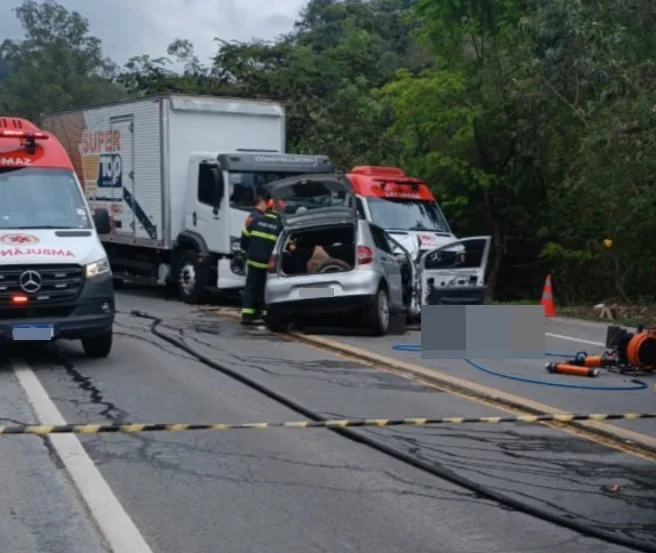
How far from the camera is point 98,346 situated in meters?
13.2

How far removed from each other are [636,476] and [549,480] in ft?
A: 1.98

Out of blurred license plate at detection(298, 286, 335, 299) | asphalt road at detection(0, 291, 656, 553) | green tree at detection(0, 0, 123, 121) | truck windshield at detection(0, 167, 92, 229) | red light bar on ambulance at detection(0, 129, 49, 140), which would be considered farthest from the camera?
green tree at detection(0, 0, 123, 121)

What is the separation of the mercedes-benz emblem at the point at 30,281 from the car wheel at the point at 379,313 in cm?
472

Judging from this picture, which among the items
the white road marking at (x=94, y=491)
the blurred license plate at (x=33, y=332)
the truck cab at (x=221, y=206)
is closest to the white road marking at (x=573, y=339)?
the truck cab at (x=221, y=206)

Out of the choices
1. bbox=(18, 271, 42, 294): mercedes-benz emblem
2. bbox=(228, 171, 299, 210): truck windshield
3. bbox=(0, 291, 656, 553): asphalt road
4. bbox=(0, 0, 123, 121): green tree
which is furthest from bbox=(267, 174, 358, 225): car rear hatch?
bbox=(0, 0, 123, 121): green tree

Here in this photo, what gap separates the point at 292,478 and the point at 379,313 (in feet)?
25.6

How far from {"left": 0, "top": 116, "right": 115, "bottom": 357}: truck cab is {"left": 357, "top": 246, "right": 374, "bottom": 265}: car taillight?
3.30 meters

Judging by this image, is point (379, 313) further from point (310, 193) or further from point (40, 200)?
point (40, 200)

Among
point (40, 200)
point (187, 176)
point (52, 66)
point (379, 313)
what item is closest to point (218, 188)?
point (187, 176)

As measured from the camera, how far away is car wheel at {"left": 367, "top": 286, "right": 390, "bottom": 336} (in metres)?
15.4

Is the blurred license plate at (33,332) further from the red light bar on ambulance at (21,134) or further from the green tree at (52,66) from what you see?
the green tree at (52,66)

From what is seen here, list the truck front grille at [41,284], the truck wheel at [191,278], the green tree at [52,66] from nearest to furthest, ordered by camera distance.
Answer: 1. the truck front grille at [41,284]
2. the truck wheel at [191,278]
3. the green tree at [52,66]

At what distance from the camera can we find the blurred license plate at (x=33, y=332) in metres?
12.1

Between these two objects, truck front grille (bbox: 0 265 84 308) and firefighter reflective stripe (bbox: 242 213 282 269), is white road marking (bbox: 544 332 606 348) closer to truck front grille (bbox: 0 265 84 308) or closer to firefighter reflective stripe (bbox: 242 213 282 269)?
firefighter reflective stripe (bbox: 242 213 282 269)
